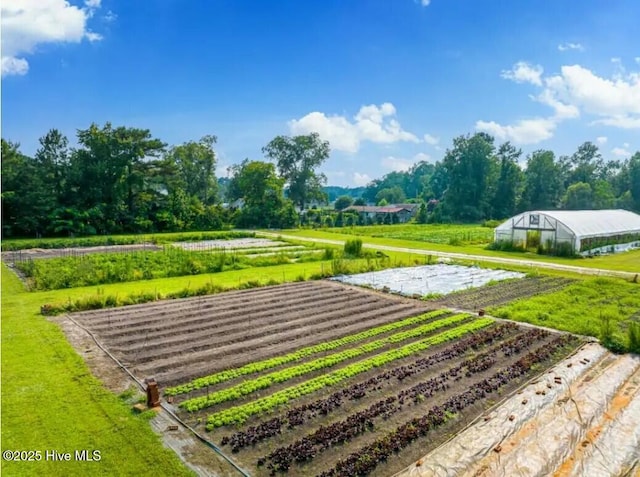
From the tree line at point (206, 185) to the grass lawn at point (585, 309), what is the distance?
3522 centimetres

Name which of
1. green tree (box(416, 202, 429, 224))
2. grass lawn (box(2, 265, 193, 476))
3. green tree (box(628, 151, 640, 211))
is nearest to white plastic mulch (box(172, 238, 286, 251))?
grass lawn (box(2, 265, 193, 476))

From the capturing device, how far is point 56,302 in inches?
503

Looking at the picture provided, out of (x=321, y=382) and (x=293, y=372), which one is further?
(x=293, y=372)

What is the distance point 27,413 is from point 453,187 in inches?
2363

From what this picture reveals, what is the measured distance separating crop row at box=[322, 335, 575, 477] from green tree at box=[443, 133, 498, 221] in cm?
5279

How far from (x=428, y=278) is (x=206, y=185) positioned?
42279 millimetres

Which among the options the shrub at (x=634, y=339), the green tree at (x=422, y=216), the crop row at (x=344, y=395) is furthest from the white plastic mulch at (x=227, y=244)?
the green tree at (x=422, y=216)

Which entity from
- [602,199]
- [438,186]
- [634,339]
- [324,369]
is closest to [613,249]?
[634,339]

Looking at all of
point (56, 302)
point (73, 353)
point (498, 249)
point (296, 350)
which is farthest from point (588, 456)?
point (498, 249)

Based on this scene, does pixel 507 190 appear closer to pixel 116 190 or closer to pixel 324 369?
pixel 116 190

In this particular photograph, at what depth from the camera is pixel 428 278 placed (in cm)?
1711

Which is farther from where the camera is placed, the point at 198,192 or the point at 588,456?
the point at 198,192

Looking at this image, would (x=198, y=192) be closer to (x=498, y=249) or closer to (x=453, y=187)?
(x=453, y=187)

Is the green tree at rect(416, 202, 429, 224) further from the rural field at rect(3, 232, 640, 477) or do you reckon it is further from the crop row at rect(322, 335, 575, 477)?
the crop row at rect(322, 335, 575, 477)
